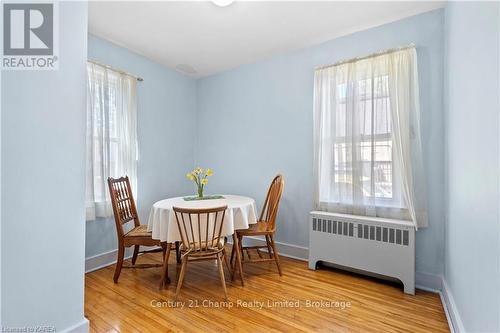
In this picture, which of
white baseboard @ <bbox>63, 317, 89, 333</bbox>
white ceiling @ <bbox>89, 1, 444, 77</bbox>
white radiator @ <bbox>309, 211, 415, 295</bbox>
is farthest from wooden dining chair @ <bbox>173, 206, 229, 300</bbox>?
white ceiling @ <bbox>89, 1, 444, 77</bbox>

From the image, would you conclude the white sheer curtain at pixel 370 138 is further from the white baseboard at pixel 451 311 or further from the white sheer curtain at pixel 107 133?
the white sheer curtain at pixel 107 133

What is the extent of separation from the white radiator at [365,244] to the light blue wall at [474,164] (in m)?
0.32

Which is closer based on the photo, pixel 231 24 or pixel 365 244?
pixel 365 244

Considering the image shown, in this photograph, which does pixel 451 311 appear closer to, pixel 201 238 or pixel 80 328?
pixel 201 238

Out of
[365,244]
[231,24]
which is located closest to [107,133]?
[231,24]

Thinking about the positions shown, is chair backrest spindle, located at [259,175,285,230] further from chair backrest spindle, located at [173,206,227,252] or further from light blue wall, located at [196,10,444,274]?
chair backrest spindle, located at [173,206,227,252]

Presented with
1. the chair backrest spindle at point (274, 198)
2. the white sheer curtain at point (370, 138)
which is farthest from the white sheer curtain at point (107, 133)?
the white sheer curtain at point (370, 138)

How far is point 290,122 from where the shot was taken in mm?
3248

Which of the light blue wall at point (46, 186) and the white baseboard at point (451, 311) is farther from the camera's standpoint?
the white baseboard at point (451, 311)

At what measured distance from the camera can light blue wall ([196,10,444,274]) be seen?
2.36 metres

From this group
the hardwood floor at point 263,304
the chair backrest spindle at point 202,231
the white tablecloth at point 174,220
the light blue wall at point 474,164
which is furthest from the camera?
the white tablecloth at point 174,220

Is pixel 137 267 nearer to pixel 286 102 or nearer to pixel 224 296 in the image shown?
pixel 224 296

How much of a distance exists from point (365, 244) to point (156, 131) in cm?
293

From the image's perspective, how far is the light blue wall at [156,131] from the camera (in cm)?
294
